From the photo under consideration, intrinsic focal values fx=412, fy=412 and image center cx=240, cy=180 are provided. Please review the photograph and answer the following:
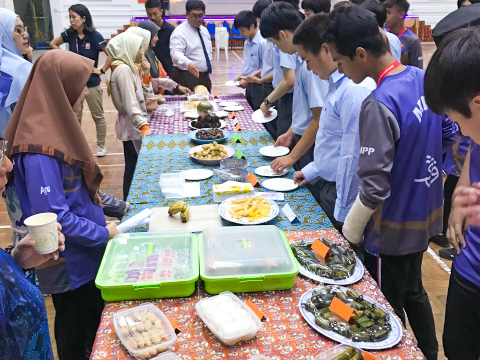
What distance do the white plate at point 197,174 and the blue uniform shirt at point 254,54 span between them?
9.59 ft

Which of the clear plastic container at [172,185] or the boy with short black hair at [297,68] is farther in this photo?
the boy with short black hair at [297,68]

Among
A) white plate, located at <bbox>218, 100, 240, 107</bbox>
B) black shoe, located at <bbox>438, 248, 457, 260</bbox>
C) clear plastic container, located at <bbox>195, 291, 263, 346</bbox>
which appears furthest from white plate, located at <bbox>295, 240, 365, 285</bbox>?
white plate, located at <bbox>218, 100, 240, 107</bbox>

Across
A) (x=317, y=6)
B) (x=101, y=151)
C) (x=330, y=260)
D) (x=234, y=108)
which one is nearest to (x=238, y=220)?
(x=330, y=260)

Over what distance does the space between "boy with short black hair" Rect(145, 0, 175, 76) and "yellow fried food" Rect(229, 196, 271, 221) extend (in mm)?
3884

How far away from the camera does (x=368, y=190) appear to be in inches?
63.0

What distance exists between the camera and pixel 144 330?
1247 mm

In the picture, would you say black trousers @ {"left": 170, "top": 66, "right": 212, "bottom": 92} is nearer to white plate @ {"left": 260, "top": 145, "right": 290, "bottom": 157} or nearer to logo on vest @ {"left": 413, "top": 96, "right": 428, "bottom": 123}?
white plate @ {"left": 260, "top": 145, "right": 290, "bottom": 157}

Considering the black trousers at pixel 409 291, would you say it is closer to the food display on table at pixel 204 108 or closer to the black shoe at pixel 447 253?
the black shoe at pixel 447 253

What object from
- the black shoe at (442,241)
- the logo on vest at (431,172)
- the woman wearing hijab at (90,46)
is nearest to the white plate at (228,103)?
the woman wearing hijab at (90,46)

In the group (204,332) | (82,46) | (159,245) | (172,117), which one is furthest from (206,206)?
(82,46)

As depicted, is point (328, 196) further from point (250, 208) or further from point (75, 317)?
point (75, 317)

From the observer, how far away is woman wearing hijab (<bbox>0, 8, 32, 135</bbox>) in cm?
269

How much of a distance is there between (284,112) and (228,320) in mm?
2858

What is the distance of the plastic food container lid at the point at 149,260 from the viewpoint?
1432mm
